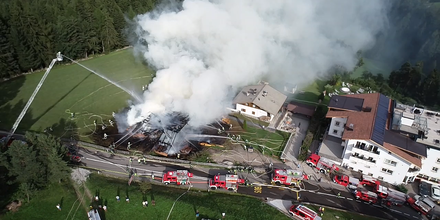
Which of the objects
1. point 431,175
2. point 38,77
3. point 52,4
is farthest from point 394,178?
point 52,4

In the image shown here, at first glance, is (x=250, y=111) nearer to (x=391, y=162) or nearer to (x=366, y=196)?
(x=391, y=162)

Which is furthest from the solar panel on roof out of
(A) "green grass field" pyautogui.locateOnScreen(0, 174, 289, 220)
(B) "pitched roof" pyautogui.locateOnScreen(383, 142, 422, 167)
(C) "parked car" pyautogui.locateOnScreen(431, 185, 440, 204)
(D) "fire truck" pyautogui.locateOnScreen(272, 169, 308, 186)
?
(A) "green grass field" pyautogui.locateOnScreen(0, 174, 289, 220)

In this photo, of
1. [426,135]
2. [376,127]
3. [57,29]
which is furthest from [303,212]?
[57,29]

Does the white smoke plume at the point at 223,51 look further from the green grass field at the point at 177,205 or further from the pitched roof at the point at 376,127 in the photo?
the pitched roof at the point at 376,127

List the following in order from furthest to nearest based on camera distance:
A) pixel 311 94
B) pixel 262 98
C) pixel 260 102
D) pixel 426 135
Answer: pixel 311 94 < pixel 262 98 < pixel 260 102 < pixel 426 135

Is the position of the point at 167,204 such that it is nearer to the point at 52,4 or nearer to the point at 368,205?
the point at 368,205

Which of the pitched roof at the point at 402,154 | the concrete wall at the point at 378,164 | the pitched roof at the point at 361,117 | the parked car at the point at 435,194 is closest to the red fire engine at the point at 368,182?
the concrete wall at the point at 378,164

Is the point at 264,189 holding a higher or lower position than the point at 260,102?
lower

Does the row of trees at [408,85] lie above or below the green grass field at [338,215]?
above
